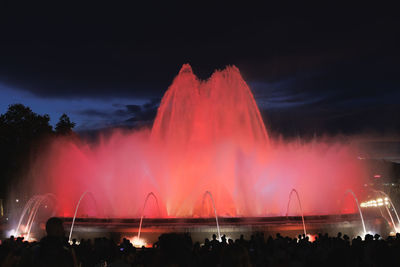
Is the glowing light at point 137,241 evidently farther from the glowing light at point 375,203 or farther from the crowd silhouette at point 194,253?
the glowing light at point 375,203

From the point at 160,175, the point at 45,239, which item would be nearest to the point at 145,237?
the point at 160,175

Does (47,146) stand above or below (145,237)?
above

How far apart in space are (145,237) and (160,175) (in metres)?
10.1

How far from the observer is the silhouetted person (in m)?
4.16

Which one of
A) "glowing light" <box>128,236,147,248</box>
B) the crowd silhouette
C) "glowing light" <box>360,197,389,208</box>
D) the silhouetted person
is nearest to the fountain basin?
"glowing light" <box>128,236,147,248</box>

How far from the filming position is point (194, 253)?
8.38 meters

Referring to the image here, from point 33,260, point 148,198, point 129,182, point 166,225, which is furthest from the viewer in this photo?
point 129,182

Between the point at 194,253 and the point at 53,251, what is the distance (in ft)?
15.1

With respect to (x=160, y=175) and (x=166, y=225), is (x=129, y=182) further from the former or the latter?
(x=166, y=225)

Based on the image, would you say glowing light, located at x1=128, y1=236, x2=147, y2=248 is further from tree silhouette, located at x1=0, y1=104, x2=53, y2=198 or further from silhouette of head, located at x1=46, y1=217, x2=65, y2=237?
tree silhouette, located at x1=0, y1=104, x2=53, y2=198

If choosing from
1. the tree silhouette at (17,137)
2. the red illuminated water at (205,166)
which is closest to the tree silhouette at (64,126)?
the tree silhouette at (17,137)

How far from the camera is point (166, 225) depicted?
15.5 metres

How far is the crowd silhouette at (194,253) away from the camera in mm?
3781

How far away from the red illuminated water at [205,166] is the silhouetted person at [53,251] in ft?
60.1
